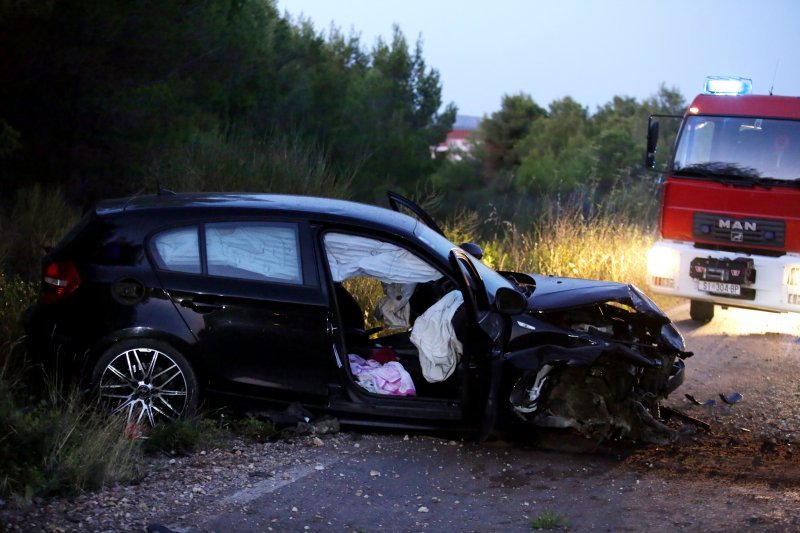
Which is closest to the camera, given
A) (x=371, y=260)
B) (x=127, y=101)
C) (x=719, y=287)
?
(x=371, y=260)

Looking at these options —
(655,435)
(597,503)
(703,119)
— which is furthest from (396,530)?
(703,119)

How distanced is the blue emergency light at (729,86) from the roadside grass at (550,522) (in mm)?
8518

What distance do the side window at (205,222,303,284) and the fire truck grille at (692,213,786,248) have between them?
6741 millimetres

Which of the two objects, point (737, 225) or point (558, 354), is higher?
point (737, 225)

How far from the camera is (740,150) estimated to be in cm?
1196

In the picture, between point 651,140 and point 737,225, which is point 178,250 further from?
point 737,225

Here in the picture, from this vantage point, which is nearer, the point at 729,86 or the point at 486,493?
the point at 486,493

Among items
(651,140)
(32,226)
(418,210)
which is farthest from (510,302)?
(32,226)

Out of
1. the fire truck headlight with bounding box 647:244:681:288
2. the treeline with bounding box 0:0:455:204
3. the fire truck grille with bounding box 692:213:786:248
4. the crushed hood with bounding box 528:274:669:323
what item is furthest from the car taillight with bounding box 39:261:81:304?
the fire truck grille with bounding box 692:213:786:248

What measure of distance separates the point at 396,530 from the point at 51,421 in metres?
2.12

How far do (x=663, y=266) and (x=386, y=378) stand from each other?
6.25 metres

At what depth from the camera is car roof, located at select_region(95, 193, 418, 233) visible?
6.88 metres

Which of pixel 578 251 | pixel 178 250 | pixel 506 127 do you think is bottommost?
pixel 578 251

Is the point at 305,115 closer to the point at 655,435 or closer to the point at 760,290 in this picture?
the point at 760,290
